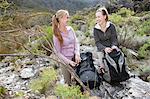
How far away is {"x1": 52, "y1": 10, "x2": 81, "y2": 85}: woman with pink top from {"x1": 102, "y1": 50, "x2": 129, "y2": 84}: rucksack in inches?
18.4

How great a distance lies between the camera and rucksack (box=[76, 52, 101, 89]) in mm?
4828

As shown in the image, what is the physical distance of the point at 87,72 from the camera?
4.89 meters

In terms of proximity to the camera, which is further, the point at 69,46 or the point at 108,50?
the point at 108,50

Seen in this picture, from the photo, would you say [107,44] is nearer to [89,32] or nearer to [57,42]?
[57,42]

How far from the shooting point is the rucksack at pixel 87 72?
4828 mm

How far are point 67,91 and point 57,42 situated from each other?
7.62 feet

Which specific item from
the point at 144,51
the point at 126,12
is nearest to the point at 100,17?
the point at 144,51

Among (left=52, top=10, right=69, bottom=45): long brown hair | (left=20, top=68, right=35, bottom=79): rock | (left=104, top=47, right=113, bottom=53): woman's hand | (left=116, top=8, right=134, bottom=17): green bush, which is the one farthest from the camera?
(left=116, top=8, right=134, bottom=17): green bush

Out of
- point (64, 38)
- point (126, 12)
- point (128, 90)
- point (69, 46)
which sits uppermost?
point (126, 12)

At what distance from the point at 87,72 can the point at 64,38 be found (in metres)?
0.54

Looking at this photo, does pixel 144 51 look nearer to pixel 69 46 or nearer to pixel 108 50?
pixel 108 50

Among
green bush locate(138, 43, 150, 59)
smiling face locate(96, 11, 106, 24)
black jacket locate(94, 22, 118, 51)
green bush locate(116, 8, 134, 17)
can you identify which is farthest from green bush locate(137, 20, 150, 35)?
smiling face locate(96, 11, 106, 24)

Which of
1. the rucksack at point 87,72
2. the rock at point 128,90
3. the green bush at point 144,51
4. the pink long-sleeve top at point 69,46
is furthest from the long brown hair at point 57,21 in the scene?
the green bush at point 144,51

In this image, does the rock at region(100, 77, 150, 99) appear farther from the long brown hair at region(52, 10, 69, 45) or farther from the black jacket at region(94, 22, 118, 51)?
the long brown hair at region(52, 10, 69, 45)
